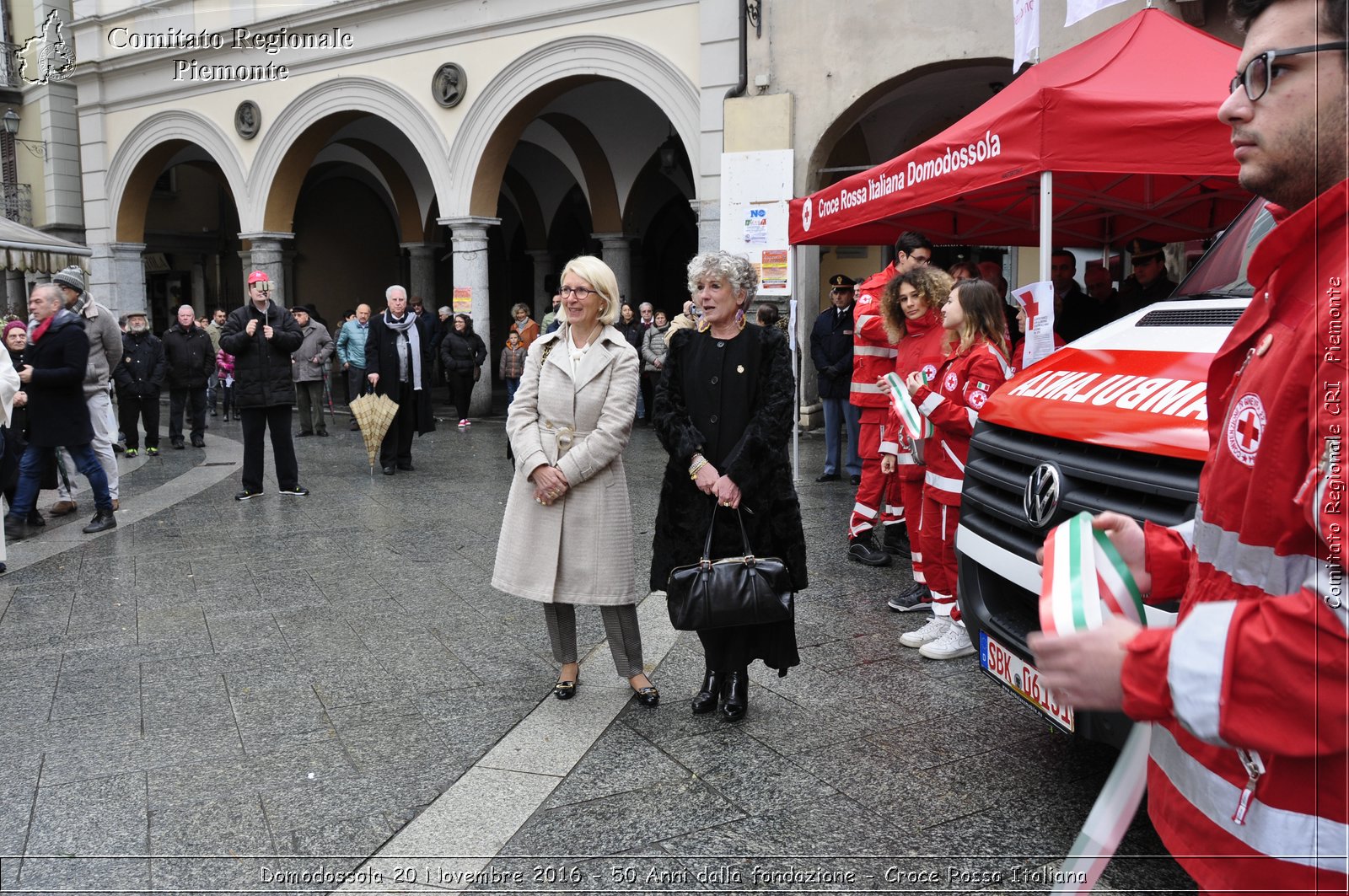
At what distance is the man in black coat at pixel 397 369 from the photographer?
36.0ft

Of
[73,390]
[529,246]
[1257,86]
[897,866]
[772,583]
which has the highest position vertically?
[529,246]

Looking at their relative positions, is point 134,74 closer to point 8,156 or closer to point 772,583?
point 8,156

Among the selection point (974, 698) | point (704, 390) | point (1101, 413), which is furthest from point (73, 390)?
point (1101, 413)

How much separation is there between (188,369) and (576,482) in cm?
1069

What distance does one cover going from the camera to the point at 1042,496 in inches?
123

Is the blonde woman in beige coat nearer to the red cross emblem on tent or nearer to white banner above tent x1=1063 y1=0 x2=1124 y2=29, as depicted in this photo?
the red cross emblem on tent

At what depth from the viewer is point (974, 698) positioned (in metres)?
4.27

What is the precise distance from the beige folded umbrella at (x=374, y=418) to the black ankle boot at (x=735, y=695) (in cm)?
730

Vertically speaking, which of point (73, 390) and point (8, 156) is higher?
point (8, 156)

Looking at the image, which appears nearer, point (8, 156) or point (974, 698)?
point (974, 698)

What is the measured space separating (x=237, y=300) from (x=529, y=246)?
8.63 meters

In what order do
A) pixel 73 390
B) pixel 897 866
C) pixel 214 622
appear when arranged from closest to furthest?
pixel 897 866 → pixel 214 622 → pixel 73 390

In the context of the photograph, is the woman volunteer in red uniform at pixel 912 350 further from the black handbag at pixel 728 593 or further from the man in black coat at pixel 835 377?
the man in black coat at pixel 835 377

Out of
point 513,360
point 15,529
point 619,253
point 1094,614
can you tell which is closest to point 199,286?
point 619,253
